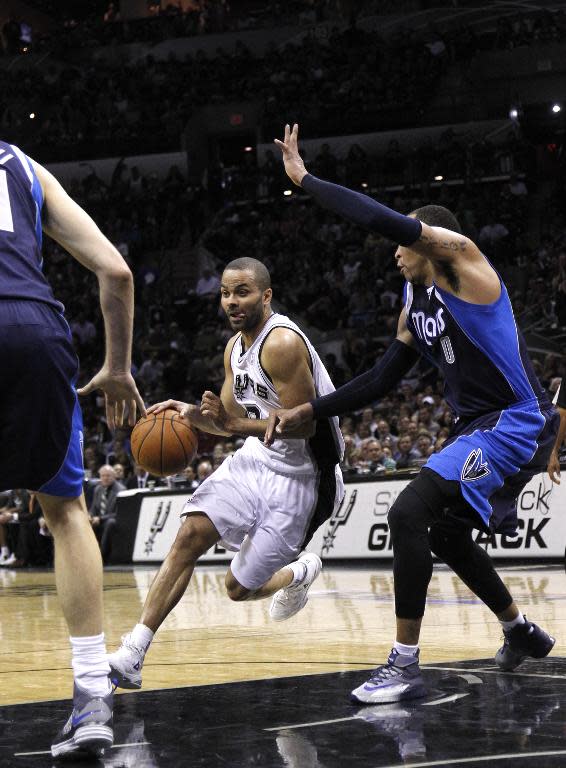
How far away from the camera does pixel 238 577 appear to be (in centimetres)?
511

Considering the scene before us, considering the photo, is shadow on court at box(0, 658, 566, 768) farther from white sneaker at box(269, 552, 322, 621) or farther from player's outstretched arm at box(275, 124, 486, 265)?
player's outstretched arm at box(275, 124, 486, 265)

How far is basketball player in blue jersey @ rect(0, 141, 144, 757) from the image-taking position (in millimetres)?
3229

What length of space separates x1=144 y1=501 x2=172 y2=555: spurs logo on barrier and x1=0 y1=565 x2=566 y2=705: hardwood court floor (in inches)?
113

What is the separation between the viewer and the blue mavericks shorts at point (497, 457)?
4391 mm

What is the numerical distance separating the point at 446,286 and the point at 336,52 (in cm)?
2099

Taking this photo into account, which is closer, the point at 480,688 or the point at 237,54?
the point at 480,688

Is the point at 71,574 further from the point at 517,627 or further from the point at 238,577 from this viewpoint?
the point at 517,627

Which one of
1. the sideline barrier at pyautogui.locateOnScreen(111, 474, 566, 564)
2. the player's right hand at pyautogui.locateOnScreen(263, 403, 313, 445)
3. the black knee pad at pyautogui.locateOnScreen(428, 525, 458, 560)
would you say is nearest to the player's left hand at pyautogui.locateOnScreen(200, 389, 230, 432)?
the player's right hand at pyautogui.locateOnScreen(263, 403, 313, 445)

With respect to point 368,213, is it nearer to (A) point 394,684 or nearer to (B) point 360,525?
(A) point 394,684

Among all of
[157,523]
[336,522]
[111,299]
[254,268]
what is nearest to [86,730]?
[111,299]

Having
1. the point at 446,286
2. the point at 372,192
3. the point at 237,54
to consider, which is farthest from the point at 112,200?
the point at 446,286

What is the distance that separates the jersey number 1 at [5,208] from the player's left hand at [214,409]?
1427 millimetres

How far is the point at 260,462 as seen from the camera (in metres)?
5.20

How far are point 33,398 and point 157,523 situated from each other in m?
10.7
